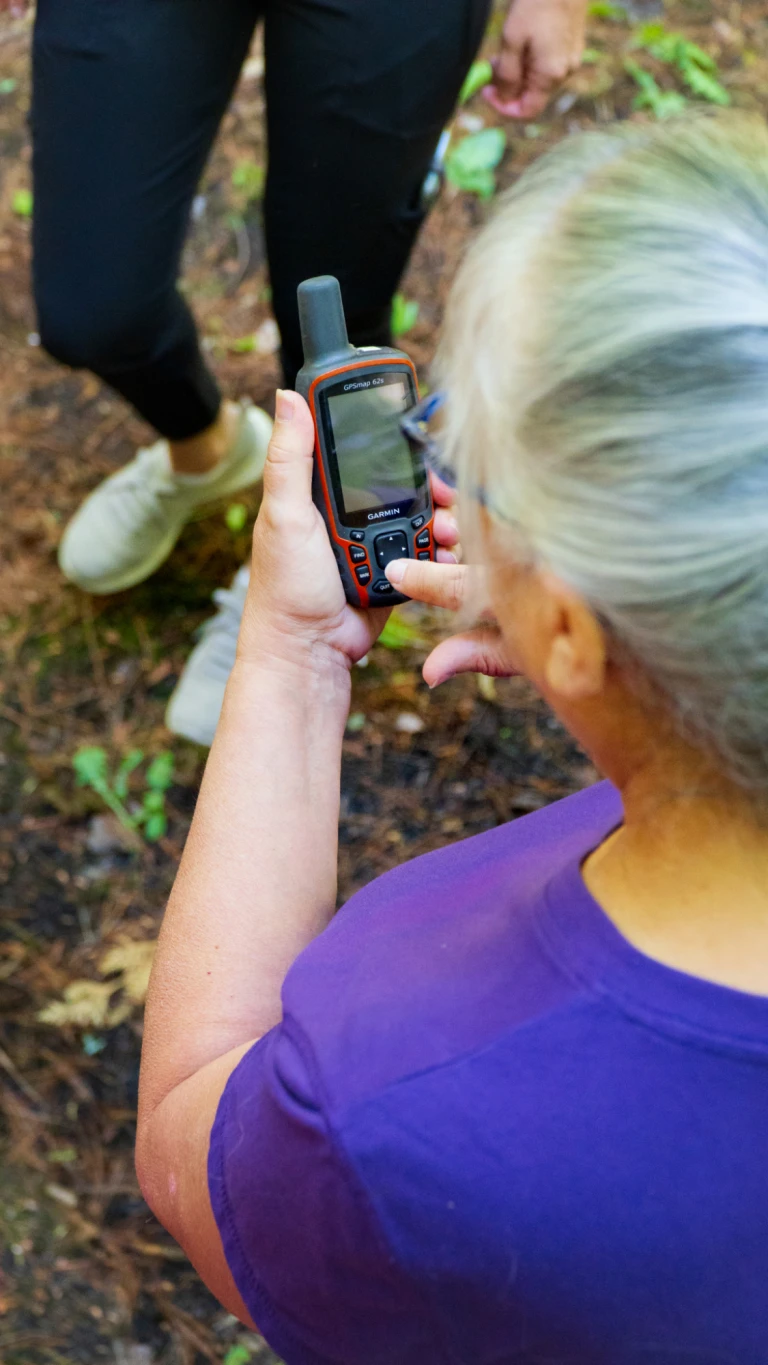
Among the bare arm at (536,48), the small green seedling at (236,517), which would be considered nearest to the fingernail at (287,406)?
the bare arm at (536,48)

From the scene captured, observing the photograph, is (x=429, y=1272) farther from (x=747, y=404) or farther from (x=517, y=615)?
(x=747, y=404)

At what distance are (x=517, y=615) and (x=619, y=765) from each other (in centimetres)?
15

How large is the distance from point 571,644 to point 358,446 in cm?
66

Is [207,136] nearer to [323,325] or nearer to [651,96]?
[323,325]

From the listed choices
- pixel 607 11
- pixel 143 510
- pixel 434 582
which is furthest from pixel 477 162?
pixel 434 582

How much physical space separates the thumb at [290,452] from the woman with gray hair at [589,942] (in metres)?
0.40

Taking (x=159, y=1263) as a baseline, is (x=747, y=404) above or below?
above

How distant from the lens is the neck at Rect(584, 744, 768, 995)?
0.72 meters

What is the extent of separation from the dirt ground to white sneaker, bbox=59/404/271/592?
0.31 ft

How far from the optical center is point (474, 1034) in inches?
29.7

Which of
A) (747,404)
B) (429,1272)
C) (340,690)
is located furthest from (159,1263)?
(747,404)

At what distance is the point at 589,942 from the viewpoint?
75 cm

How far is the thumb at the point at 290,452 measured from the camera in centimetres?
126

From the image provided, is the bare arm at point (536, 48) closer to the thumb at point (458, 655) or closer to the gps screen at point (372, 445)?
the gps screen at point (372, 445)
